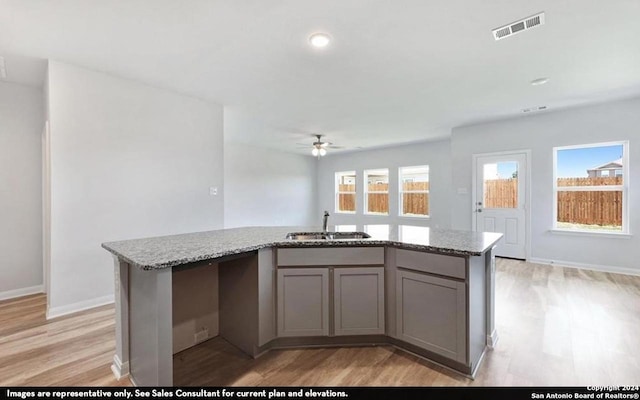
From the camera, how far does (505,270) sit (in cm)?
450

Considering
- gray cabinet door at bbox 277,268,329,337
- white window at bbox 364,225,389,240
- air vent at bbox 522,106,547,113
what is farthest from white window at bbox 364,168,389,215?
gray cabinet door at bbox 277,268,329,337

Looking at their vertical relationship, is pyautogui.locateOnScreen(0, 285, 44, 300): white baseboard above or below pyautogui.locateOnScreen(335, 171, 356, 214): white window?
below

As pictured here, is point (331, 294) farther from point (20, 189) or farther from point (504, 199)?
point (504, 199)

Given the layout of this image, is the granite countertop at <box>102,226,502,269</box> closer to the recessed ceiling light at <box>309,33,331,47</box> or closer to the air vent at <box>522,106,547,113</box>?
the recessed ceiling light at <box>309,33,331,47</box>

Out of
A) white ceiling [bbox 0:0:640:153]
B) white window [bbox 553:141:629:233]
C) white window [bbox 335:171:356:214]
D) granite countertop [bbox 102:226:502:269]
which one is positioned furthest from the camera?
white window [bbox 335:171:356:214]

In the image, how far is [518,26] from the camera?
2.32 meters

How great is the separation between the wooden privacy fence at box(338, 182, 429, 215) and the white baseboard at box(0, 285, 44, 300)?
732 centimetres

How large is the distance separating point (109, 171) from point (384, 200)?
268 inches

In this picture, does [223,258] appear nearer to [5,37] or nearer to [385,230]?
[385,230]

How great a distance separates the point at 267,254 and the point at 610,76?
442 centimetres

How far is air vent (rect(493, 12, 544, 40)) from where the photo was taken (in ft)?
7.29

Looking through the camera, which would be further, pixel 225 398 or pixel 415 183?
pixel 415 183

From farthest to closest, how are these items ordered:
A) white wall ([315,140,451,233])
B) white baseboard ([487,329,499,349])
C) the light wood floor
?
white wall ([315,140,451,233]), white baseboard ([487,329,499,349]), the light wood floor

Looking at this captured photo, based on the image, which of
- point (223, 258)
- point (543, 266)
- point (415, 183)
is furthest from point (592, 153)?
point (223, 258)
